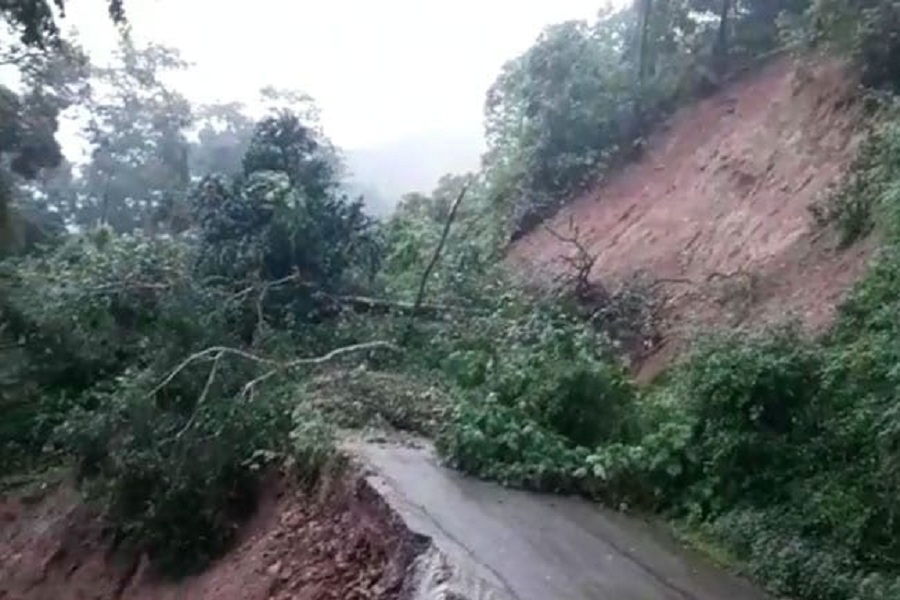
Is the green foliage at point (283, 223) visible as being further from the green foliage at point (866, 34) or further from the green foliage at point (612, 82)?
the green foliage at point (866, 34)

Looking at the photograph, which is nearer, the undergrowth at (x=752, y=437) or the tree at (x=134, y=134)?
the undergrowth at (x=752, y=437)

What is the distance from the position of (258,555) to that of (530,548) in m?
2.89

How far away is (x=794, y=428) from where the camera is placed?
7406 millimetres

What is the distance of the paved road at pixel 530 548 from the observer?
5.84 meters

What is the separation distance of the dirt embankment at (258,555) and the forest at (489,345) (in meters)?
0.33

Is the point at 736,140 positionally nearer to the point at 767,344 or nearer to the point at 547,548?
the point at 767,344

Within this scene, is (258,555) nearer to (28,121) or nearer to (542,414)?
(542,414)

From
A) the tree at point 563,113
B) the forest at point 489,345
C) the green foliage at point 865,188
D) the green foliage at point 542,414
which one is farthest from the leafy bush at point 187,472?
the tree at point 563,113

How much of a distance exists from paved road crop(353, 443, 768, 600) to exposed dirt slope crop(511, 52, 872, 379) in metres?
3.34

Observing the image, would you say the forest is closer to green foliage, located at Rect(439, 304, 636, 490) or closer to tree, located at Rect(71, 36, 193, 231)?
green foliage, located at Rect(439, 304, 636, 490)

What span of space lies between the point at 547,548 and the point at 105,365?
8.01 meters

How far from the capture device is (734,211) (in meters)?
13.9

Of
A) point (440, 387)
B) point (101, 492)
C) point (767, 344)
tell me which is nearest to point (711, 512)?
point (767, 344)

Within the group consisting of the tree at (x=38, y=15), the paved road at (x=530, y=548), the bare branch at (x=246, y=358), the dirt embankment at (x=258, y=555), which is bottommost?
the dirt embankment at (x=258, y=555)
